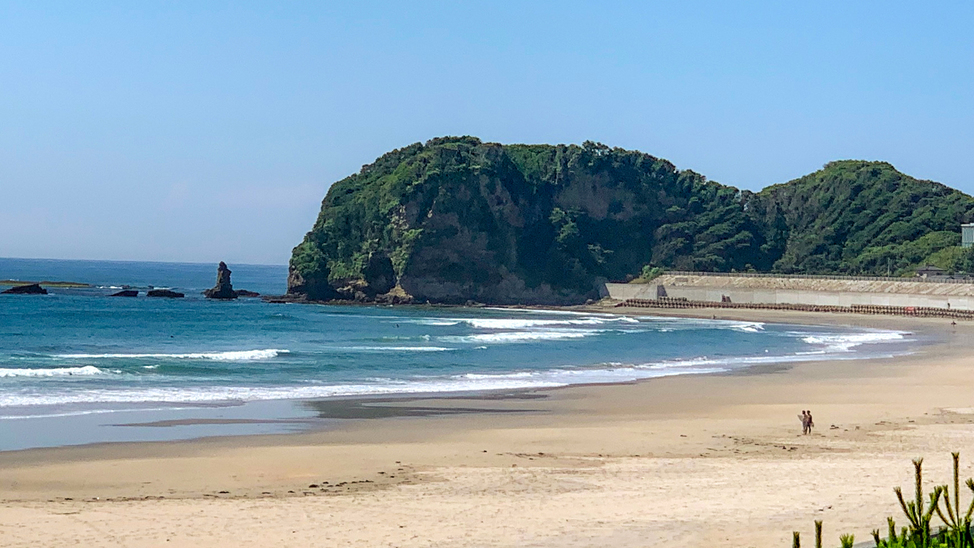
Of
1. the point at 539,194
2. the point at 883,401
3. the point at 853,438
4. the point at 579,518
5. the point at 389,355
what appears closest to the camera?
the point at 579,518

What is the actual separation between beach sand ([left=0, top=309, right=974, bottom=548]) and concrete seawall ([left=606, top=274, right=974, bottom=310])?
181 ft

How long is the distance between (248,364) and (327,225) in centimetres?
6710

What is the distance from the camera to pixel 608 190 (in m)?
115

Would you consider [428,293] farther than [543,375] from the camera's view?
Yes

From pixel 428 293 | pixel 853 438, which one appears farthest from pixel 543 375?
pixel 428 293

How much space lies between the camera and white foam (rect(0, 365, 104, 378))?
94.0 feet

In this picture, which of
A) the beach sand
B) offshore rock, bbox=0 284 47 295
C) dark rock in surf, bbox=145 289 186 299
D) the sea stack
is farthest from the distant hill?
the beach sand

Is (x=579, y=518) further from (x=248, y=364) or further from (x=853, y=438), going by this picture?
(x=248, y=364)

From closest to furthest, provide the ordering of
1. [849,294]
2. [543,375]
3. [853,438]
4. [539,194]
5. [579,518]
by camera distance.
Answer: [579,518] → [853,438] → [543,375] → [849,294] → [539,194]

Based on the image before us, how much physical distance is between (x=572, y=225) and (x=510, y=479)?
9458cm

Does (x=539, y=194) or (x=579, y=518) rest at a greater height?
(x=539, y=194)

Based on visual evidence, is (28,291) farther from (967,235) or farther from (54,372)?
(967,235)

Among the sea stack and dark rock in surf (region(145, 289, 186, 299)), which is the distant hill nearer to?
the sea stack

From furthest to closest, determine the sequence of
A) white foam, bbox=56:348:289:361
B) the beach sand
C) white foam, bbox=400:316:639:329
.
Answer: white foam, bbox=400:316:639:329 → white foam, bbox=56:348:289:361 → the beach sand
